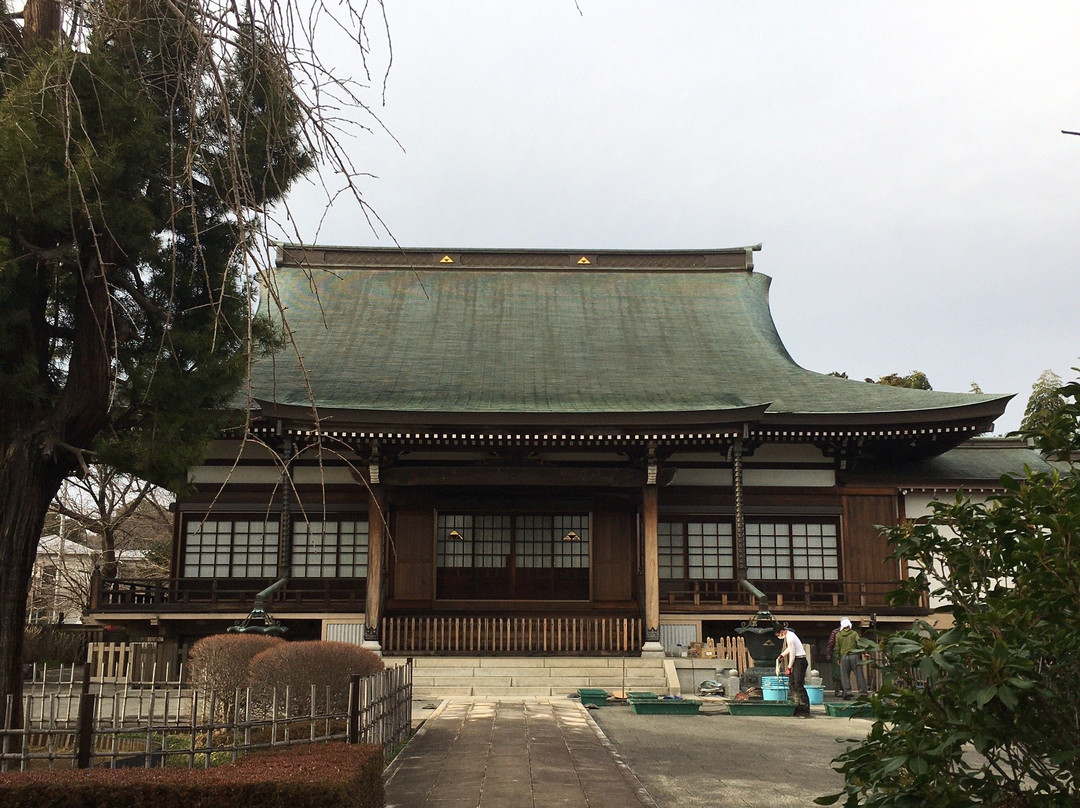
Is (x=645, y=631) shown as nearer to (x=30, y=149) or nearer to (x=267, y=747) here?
(x=267, y=747)

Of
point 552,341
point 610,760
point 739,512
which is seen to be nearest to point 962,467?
point 739,512

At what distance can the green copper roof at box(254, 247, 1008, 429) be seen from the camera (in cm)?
1928

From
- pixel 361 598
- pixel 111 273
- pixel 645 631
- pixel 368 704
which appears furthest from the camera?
pixel 361 598

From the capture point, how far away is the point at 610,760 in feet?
30.2

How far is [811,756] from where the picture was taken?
392 inches

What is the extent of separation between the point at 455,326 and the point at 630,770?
1606 centimetres

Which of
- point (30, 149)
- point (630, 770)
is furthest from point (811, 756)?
point (30, 149)

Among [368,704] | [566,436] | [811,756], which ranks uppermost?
[566,436]

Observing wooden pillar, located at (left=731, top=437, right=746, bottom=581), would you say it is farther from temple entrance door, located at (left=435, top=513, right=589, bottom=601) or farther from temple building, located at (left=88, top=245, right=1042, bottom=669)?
temple entrance door, located at (left=435, top=513, right=589, bottom=601)

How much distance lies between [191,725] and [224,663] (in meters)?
4.21

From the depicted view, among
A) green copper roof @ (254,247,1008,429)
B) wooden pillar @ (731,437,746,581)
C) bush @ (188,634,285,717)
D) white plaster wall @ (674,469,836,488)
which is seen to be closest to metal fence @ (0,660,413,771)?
bush @ (188,634,285,717)

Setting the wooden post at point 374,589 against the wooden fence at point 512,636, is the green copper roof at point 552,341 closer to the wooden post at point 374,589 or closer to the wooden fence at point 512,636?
the wooden post at point 374,589

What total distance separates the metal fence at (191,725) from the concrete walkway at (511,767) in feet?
1.63

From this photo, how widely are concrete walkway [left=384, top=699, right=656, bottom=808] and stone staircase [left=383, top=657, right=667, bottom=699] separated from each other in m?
3.17
